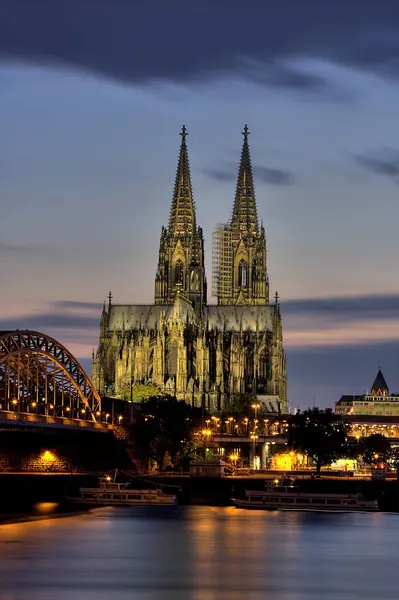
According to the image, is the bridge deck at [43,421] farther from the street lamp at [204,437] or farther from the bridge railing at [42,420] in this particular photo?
the street lamp at [204,437]

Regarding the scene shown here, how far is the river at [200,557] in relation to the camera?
268 ft

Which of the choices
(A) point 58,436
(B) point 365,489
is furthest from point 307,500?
(A) point 58,436

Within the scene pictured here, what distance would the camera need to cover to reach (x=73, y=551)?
319 ft

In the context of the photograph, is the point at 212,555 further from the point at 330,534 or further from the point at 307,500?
the point at 307,500

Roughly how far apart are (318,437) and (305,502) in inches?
1855

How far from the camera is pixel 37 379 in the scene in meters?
158

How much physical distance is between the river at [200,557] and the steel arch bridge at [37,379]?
27964 mm

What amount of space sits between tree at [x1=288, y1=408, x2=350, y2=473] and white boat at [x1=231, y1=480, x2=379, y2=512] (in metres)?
42.2

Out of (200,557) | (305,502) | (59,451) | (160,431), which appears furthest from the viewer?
(160,431)

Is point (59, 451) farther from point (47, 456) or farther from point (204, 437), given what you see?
point (204, 437)

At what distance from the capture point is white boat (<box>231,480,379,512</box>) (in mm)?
136000

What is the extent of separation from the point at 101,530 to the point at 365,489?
40.8 m

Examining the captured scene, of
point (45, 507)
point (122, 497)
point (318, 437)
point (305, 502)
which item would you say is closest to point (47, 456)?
point (122, 497)

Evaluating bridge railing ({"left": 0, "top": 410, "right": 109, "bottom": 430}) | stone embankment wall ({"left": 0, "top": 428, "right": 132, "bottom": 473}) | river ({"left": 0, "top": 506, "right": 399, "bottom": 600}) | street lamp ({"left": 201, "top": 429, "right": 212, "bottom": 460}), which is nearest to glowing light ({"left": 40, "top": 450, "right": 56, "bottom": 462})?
stone embankment wall ({"left": 0, "top": 428, "right": 132, "bottom": 473})
